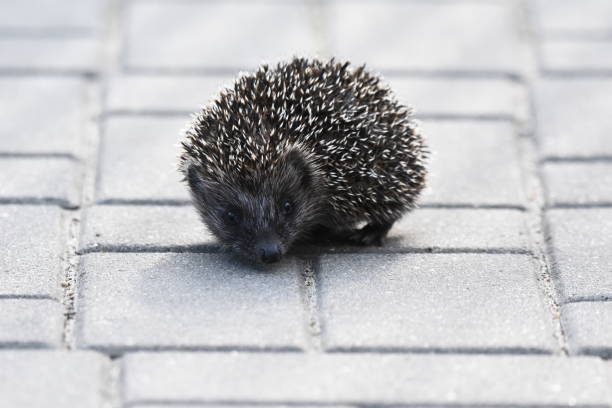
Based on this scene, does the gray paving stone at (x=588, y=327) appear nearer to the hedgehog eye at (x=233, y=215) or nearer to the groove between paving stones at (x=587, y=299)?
the groove between paving stones at (x=587, y=299)

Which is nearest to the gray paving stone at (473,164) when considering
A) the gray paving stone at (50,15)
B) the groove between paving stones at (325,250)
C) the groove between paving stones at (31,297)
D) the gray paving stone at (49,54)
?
the groove between paving stones at (325,250)

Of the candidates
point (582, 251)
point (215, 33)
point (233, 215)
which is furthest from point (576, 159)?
point (215, 33)

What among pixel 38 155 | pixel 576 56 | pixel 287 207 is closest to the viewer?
pixel 287 207

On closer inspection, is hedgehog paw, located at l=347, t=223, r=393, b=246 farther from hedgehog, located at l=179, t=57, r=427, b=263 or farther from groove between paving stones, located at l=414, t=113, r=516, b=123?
groove between paving stones, located at l=414, t=113, r=516, b=123

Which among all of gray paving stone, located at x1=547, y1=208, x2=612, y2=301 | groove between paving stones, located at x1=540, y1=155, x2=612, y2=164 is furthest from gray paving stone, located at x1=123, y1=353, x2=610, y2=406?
groove between paving stones, located at x1=540, y1=155, x2=612, y2=164

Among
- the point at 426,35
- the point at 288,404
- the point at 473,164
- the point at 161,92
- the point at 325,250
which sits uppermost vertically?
the point at 426,35

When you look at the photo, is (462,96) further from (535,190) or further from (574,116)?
(535,190)
